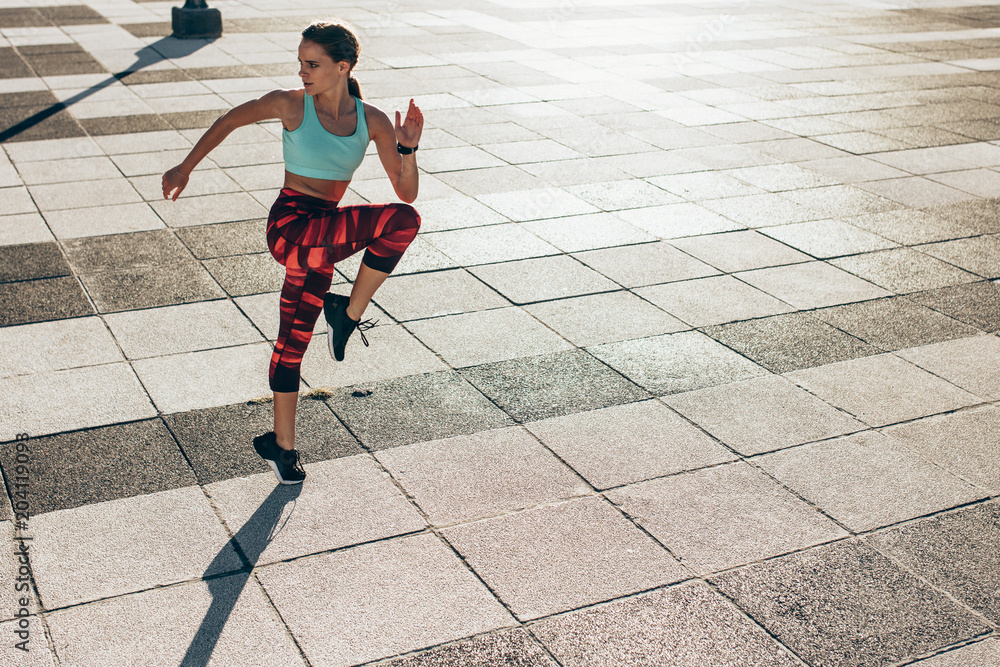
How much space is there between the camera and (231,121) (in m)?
4.11

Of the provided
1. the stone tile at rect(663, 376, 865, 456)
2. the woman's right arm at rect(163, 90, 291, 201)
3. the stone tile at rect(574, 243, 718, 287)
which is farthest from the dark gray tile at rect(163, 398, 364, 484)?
the stone tile at rect(574, 243, 718, 287)

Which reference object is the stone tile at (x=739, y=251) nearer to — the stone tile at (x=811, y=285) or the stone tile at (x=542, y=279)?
the stone tile at (x=811, y=285)

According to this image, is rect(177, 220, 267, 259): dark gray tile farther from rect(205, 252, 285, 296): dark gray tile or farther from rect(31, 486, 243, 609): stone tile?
rect(31, 486, 243, 609): stone tile

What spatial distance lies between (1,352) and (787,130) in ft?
28.5

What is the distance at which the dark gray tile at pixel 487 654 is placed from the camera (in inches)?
134

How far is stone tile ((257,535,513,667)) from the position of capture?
11.5ft

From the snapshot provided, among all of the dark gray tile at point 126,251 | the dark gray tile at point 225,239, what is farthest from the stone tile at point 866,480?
the dark gray tile at point 126,251

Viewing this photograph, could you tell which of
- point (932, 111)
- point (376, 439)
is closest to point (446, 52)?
point (932, 111)

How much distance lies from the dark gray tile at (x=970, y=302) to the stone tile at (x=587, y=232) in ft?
7.03

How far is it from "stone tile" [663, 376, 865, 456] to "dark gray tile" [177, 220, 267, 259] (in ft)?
11.9

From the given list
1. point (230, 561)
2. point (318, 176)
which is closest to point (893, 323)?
point (318, 176)

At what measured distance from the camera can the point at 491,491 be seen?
14.6 ft

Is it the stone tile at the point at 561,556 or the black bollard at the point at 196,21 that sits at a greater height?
the black bollard at the point at 196,21

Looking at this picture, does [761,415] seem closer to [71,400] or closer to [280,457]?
[280,457]
